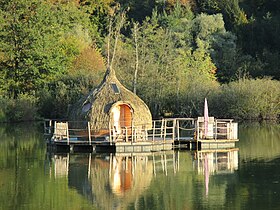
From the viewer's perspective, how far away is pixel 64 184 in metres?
23.9

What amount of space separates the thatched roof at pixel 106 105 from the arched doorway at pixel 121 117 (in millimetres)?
269

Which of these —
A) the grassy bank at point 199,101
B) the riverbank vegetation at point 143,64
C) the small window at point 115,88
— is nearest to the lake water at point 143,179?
the small window at point 115,88

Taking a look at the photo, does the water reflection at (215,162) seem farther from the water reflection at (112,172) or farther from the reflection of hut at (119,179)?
the reflection of hut at (119,179)

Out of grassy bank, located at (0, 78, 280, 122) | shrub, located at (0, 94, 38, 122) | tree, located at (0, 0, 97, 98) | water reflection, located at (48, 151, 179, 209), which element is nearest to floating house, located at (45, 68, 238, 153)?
water reflection, located at (48, 151, 179, 209)

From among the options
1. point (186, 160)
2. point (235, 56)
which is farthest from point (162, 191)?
point (235, 56)

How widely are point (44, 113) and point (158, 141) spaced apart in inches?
1026

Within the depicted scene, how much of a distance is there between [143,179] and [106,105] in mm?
10737

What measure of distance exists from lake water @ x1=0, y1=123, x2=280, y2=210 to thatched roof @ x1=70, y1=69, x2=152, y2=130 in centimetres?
246

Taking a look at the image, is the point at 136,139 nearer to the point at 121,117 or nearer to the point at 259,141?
the point at 121,117

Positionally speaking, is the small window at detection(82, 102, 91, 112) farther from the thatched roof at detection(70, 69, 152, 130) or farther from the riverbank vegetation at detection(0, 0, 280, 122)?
the riverbank vegetation at detection(0, 0, 280, 122)

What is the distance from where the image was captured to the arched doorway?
34938 millimetres

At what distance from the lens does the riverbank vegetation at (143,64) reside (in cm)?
5391

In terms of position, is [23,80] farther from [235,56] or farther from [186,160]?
[186,160]

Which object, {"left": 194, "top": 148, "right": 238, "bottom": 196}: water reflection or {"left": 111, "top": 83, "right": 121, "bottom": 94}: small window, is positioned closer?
{"left": 194, "top": 148, "right": 238, "bottom": 196}: water reflection
